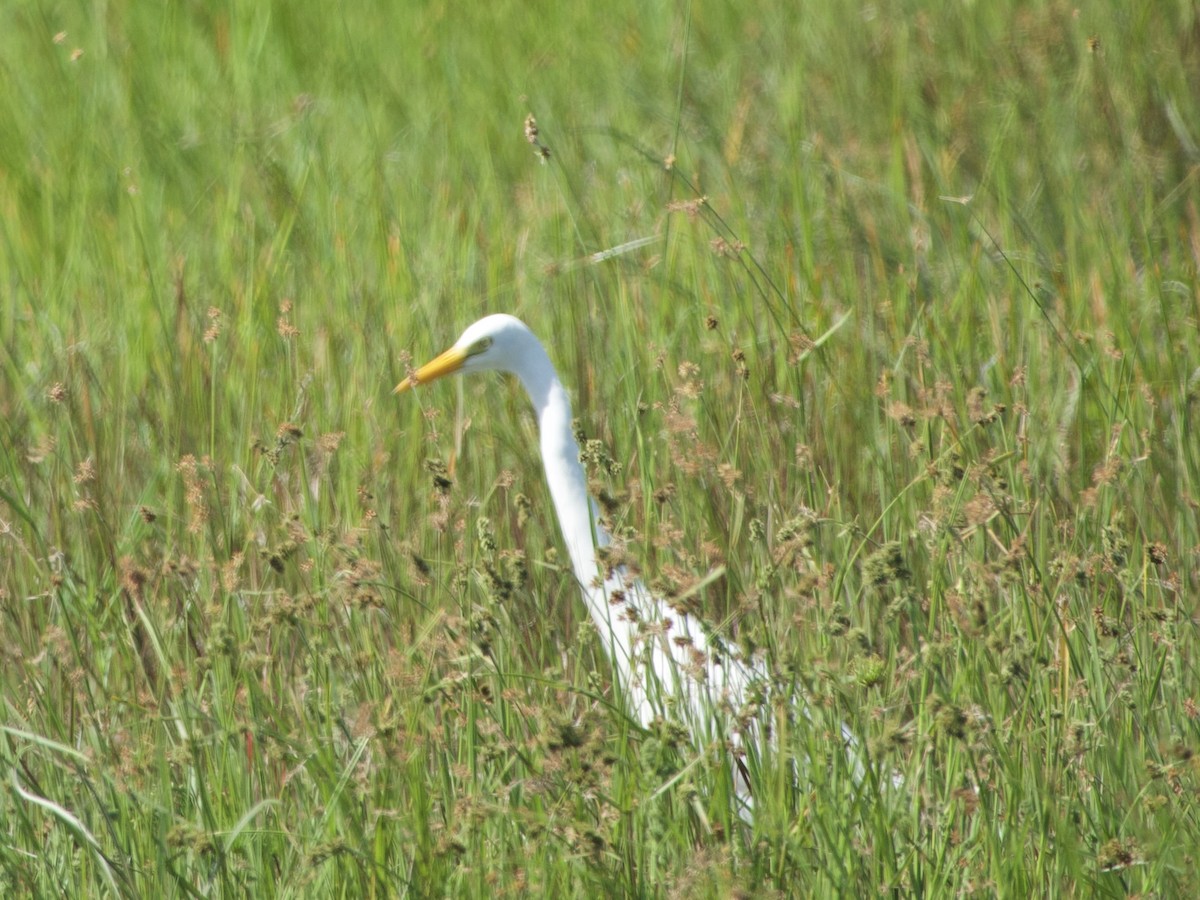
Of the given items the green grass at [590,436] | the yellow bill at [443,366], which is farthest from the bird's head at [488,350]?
the green grass at [590,436]

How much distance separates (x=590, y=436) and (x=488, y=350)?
0.93ft

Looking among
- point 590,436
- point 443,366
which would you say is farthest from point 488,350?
point 590,436

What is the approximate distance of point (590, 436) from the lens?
3102mm

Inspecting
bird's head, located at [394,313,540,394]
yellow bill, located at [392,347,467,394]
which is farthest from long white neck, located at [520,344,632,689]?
yellow bill, located at [392,347,467,394]

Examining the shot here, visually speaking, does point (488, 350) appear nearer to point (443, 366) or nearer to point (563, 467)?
point (443, 366)

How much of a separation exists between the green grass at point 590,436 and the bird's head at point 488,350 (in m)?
0.12

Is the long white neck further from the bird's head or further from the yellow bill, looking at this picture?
the yellow bill

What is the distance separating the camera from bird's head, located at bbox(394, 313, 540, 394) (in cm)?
290

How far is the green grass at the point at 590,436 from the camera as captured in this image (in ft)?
5.73

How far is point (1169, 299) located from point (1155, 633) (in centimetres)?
149

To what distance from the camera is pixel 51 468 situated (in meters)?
2.96

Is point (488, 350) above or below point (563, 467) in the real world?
above

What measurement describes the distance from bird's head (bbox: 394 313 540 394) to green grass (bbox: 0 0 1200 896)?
0.12m

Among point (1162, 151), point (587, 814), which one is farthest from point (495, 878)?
point (1162, 151)
